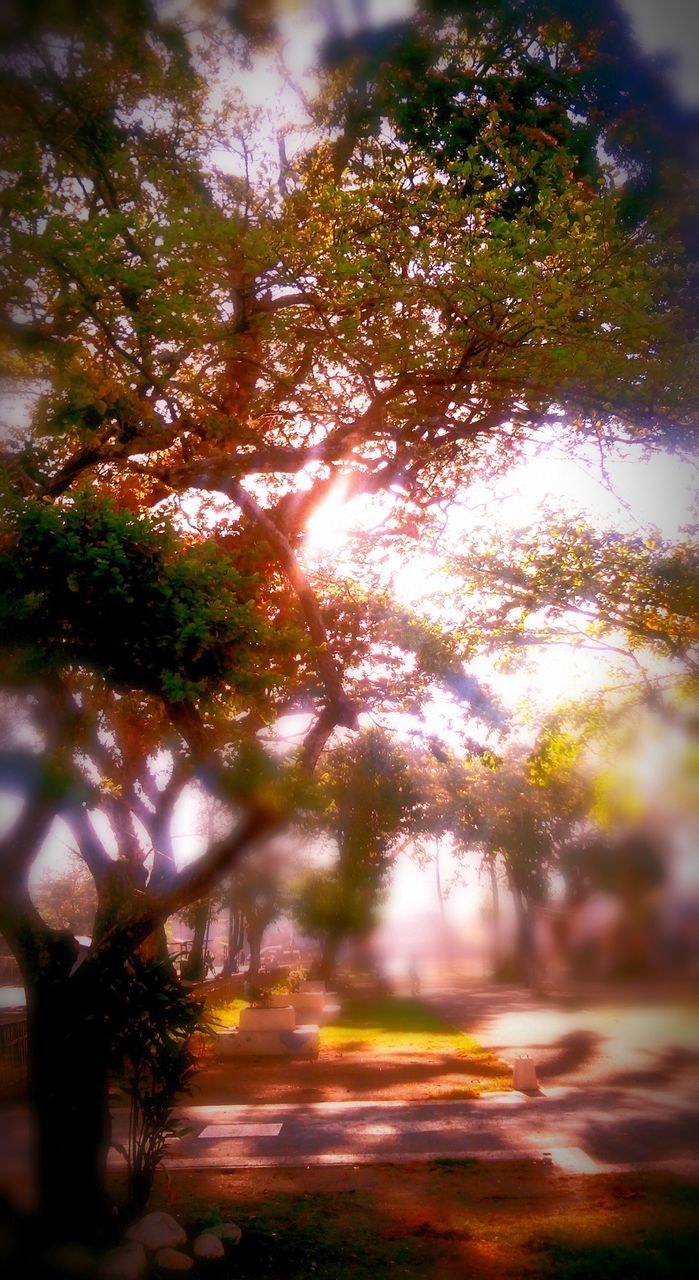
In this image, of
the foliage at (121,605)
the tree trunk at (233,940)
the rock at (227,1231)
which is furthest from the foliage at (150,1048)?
the tree trunk at (233,940)

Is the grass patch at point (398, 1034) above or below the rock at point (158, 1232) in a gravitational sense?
below

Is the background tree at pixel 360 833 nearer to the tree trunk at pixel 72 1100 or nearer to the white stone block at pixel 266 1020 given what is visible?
the white stone block at pixel 266 1020

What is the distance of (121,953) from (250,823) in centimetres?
163

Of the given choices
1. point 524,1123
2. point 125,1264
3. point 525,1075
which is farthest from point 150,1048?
point 525,1075

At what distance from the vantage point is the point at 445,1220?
23.4 ft

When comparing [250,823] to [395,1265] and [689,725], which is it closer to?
[395,1265]

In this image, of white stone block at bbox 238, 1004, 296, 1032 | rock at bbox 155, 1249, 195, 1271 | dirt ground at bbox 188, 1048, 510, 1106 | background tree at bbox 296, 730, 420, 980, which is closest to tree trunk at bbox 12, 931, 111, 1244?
rock at bbox 155, 1249, 195, 1271

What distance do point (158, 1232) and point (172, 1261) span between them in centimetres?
37

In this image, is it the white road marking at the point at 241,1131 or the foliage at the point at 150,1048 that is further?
the white road marking at the point at 241,1131

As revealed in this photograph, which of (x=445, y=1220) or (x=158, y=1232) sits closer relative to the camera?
(x=158, y=1232)

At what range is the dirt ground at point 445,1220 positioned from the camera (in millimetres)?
6035

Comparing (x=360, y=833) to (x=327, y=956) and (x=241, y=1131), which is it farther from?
(x=241, y=1131)

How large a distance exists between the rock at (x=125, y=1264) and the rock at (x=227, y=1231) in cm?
73

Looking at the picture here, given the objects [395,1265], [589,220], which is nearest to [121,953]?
[395,1265]
